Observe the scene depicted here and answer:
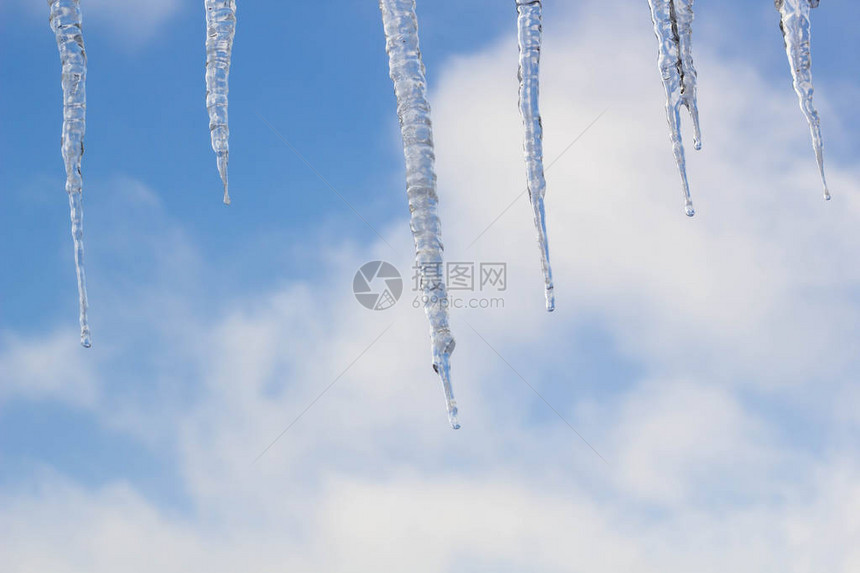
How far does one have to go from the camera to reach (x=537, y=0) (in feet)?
21.0

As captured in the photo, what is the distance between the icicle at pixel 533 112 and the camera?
5.88 m

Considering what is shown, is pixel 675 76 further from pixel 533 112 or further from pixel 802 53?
pixel 533 112

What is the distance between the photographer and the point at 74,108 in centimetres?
695

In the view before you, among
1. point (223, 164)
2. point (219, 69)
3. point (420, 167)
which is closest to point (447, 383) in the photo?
point (420, 167)

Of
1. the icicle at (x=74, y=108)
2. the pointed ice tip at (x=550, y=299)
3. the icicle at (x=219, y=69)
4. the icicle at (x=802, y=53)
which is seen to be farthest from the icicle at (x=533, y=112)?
the icicle at (x=74, y=108)

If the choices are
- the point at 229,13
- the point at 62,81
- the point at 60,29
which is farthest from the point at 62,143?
the point at 229,13

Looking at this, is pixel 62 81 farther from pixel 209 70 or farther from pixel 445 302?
pixel 445 302

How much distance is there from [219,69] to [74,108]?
1.33 meters

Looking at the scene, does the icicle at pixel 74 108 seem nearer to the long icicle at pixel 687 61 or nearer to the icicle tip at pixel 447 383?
the icicle tip at pixel 447 383

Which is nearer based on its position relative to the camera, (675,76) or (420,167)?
(420,167)

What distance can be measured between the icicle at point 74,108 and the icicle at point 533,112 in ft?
12.5

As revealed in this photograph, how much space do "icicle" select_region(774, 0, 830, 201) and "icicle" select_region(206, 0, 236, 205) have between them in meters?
4.70

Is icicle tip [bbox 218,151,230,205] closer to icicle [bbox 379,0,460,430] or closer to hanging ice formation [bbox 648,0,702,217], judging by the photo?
icicle [bbox 379,0,460,430]

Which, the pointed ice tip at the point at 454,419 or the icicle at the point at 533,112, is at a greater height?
the icicle at the point at 533,112
